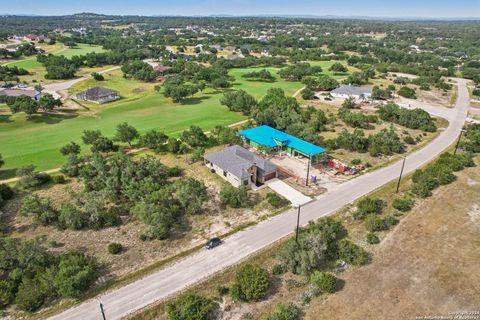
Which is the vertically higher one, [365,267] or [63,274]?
[63,274]

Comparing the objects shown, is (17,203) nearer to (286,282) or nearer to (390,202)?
(286,282)

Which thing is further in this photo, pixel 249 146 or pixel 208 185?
pixel 249 146

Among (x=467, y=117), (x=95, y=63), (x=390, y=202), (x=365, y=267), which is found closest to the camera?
(x=365, y=267)

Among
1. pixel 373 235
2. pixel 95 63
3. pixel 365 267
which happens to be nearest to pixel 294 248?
pixel 365 267

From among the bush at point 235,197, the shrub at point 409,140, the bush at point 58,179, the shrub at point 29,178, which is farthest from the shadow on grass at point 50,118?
the shrub at point 409,140

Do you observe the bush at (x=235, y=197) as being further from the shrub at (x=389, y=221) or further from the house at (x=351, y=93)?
the house at (x=351, y=93)

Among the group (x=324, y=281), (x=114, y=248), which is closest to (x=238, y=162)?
(x=114, y=248)

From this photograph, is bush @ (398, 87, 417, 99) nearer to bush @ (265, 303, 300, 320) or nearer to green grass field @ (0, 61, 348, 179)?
green grass field @ (0, 61, 348, 179)
